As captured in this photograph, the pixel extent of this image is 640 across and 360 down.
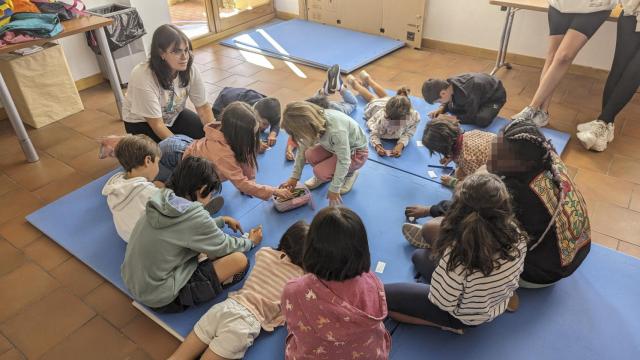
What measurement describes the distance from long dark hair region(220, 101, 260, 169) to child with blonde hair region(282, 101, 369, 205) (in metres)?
0.18

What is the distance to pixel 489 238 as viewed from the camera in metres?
1.40

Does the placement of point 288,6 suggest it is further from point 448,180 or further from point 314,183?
point 448,180

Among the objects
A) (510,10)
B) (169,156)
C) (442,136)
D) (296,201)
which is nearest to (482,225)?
(442,136)

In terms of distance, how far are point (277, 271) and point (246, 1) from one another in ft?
15.2

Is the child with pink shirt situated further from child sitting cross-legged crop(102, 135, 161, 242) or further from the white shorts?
child sitting cross-legged crop(102, 135, 161, 242)

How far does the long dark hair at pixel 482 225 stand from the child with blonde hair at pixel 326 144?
3.17ft

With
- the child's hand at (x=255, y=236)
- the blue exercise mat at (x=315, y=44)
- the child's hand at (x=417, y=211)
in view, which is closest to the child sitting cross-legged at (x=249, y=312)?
the child's hand at (x=255, y=236)

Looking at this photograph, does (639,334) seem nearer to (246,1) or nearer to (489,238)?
(489,238)

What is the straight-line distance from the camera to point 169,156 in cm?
263

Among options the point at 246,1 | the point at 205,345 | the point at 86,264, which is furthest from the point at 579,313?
the point at 246,1

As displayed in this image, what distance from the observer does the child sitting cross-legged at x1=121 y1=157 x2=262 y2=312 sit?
175 centimetres

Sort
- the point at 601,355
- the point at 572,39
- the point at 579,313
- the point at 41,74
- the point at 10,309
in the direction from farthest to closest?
the point at 41,74
the point at 572,39
the point at 10,309
the point at 579,313
the point at 601,355

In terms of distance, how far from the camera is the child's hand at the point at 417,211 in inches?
93.7

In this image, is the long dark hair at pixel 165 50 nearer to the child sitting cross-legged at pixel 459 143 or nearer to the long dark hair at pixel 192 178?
the long dark hair at pixel 192 178
